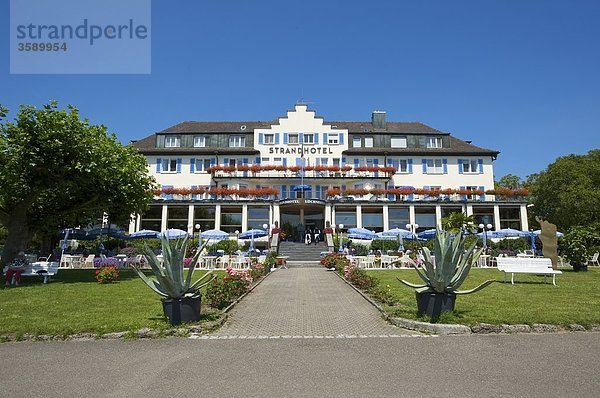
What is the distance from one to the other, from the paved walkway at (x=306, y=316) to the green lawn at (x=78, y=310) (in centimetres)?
111

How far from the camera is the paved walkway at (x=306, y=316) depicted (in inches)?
327

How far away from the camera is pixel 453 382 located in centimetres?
528

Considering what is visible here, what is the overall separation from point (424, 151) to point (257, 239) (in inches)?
904

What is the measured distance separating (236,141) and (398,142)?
1997 cm

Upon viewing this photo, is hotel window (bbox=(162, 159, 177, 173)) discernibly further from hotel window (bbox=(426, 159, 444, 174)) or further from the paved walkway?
the paved walkway

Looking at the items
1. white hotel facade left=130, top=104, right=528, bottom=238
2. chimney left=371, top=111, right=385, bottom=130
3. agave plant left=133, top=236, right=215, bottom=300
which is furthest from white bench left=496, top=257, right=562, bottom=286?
chimney left=371, top=111, right=385, bottom=130

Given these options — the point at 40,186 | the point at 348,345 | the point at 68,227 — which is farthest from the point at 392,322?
the point at 68,227

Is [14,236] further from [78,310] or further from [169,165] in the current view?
[169,165]

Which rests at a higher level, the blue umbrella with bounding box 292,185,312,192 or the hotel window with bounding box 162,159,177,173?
the hotel window with bounding box 162,159,177,173

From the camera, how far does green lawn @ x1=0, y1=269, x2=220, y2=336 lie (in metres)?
8.36

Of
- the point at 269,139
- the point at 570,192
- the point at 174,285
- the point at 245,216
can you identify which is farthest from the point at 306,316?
the point at 570,192

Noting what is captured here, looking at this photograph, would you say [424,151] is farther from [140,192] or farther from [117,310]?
[117,310]

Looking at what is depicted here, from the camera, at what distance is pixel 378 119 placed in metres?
54.4

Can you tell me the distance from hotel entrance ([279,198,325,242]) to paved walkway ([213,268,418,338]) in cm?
3059
